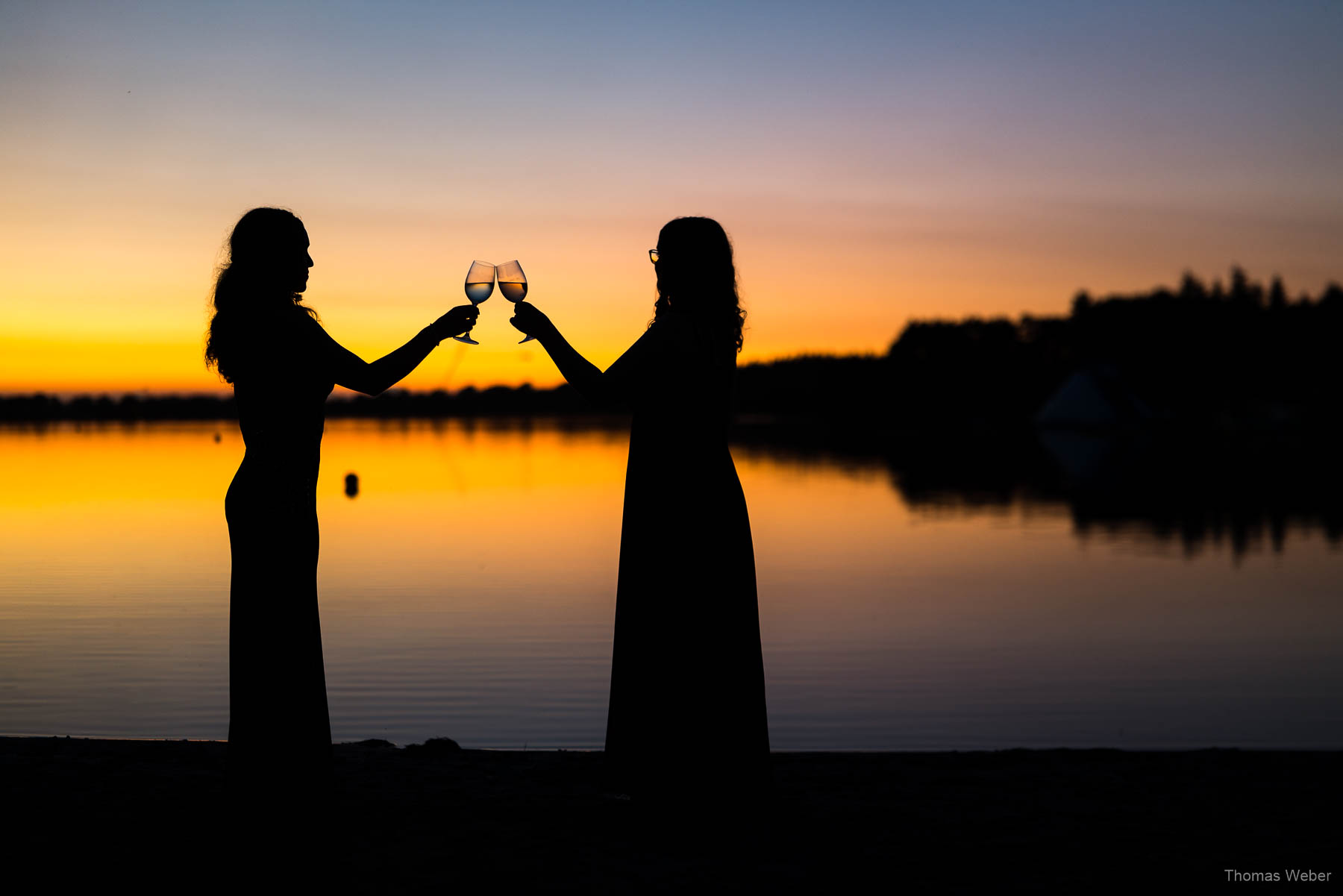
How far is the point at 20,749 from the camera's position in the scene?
20.7 ft

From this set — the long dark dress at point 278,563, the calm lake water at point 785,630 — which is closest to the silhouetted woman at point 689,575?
the calm lake water at point 785,630

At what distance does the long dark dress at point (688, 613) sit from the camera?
5219mm

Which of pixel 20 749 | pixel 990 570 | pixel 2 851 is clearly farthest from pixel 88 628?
pixel 990 570

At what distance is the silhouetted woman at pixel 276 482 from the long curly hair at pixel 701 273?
1074 mm

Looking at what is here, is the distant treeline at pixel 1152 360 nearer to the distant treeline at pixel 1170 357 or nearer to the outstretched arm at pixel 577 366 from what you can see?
the distant treeline at pixel 1170 357

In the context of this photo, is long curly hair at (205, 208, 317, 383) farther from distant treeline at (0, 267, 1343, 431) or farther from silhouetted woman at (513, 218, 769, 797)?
distant treeline at (0, 267, 1343, 431)

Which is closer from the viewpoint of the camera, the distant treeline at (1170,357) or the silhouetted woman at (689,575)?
the silhouetted woman at (689,575)

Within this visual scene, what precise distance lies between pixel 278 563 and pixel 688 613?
1.72m

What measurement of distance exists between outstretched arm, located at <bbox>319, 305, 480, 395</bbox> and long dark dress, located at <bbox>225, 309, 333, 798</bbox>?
5 cm

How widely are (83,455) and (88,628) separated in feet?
200

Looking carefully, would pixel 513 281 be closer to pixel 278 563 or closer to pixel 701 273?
pixel 701 273

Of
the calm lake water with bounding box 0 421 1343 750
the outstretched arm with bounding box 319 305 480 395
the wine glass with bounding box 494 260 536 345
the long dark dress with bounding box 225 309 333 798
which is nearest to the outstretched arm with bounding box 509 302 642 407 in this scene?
the wine glass with bounding box 494 260 536 345

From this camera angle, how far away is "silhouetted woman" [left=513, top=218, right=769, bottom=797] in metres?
5.21

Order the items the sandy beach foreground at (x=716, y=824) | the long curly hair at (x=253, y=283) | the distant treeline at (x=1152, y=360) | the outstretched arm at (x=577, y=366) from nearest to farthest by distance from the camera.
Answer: the sandy beach foreground at (x=716, y=824), the long curly hair at (x=253, y=283), the outstretched arm at (x=577, y=366), the distant treeline at (x=1152, y=360)
